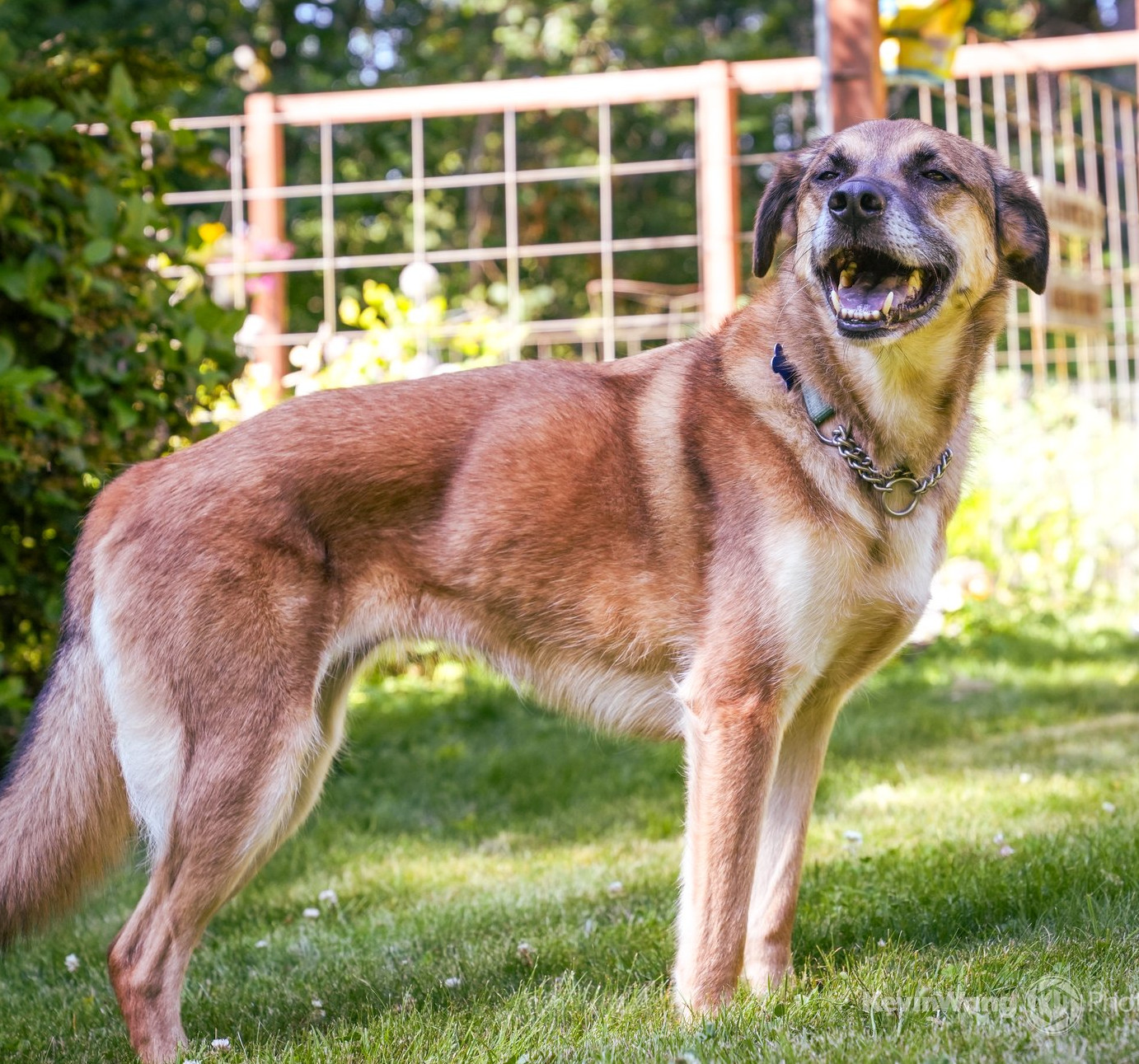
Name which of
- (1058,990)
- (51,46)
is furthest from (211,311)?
(1058,990)

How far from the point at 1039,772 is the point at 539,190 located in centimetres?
1266

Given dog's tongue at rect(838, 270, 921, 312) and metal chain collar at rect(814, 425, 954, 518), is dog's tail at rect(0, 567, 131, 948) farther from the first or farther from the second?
dog's tongue at rect(838, 270, 921, 312)

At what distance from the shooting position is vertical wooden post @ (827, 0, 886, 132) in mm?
5617

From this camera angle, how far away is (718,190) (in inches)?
287

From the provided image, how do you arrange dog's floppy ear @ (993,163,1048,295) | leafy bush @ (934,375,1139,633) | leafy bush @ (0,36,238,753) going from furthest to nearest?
leafy bush @ (934,375,1139,633) < leafy bush @ (0,36,238,753) < dog's floppy ear @ (993,163,1048,295)

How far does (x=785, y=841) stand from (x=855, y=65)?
377 cm

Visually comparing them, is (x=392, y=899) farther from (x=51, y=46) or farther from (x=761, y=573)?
(x=51, y=46)

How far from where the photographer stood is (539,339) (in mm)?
10609

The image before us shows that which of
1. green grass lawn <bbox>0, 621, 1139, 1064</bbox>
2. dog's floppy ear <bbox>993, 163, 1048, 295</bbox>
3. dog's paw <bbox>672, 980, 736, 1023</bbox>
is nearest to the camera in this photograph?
green grass lawn <bbox>0, 621, 1139, 1064</bbox>

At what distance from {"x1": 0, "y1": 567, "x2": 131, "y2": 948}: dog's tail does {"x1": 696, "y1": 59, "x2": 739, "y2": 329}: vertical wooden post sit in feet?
15.8

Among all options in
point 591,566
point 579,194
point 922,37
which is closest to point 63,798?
point 591,566

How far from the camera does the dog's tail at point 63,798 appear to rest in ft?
9.12

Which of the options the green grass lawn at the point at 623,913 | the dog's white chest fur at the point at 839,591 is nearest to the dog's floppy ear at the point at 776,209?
the dog's white chest fur at the point at 839,591

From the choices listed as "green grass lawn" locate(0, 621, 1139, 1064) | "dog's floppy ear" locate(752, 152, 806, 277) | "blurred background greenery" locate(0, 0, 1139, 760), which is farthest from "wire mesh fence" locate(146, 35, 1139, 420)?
"green grass lawn" locate(0, 621, 1139, 1064)
